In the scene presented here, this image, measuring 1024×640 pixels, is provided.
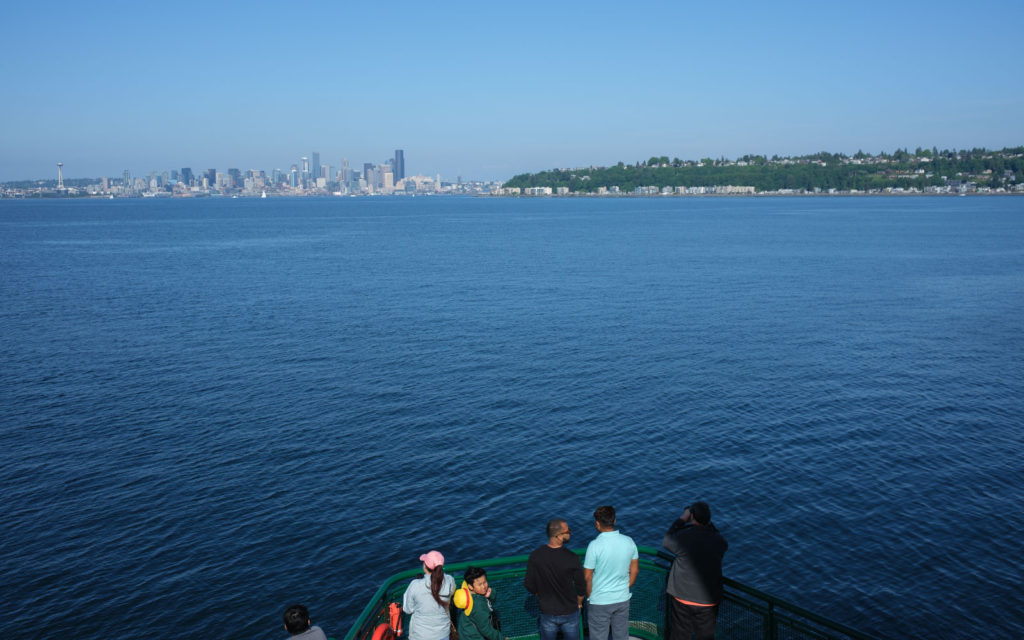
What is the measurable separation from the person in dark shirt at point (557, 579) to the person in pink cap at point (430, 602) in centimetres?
105

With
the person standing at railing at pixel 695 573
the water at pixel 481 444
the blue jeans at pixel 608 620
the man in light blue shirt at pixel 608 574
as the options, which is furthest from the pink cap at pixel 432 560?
the water at pixel 481 444

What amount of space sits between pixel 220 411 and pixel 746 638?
28667 millimetres

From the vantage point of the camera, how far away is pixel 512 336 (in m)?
49.6

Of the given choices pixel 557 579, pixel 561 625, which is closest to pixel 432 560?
pixel 557 579

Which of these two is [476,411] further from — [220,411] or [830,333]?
[830,333]

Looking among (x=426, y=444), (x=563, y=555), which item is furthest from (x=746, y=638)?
(x=426, y=444)

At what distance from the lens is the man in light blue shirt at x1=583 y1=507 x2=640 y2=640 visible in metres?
Answer: 8.67

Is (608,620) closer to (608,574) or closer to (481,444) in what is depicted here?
(608,574)

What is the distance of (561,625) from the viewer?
29.0ft

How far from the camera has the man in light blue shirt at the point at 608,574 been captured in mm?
8672

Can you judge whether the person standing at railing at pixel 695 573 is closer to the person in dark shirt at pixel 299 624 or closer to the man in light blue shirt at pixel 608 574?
the man in light blue shirt at pixel 608 574

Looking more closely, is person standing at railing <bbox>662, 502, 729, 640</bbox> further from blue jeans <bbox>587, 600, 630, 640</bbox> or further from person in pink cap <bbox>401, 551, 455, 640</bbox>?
person in pink cap <bbox>401, 551, 455, 640</bbox>

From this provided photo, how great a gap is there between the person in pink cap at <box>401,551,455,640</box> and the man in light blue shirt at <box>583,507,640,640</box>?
1.70 m

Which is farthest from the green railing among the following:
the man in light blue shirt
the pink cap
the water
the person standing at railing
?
the water
